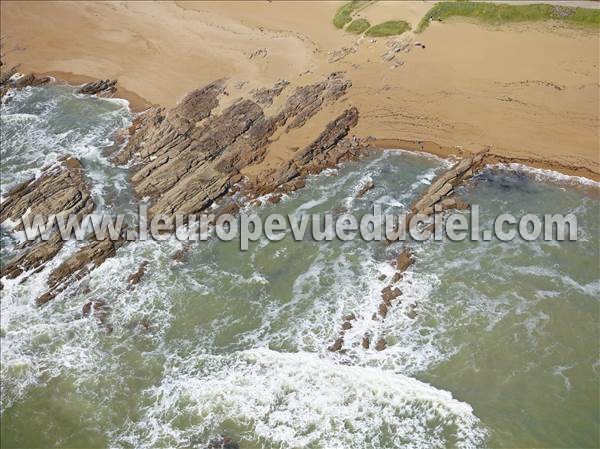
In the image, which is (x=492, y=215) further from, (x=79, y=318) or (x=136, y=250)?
(x=79, y=318)

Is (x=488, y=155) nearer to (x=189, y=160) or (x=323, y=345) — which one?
(x=323, y=345)

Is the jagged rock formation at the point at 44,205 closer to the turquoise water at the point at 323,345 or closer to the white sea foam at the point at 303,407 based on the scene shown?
the turquoise water at the point at 323,345

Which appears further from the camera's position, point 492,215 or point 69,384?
point 492,215

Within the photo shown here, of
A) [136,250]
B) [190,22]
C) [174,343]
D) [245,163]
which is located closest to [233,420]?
[174,343]

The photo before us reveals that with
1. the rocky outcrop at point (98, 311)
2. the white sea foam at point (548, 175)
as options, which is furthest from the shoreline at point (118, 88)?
the white sea foam at point (548, 175)

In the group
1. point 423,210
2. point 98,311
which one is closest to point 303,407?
point 98,311
